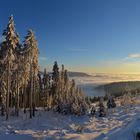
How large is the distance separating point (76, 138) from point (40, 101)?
221 ft

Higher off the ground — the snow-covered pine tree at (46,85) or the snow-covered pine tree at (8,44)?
the snow-covered pine tree at (8,44)

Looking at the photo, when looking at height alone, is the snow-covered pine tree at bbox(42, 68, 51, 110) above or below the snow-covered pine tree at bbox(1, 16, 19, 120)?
below

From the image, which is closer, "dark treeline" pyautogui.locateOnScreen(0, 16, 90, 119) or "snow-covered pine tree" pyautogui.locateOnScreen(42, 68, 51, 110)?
"dark treeline" pyautogui.locateOnScreen(0, 16, 90, 119)

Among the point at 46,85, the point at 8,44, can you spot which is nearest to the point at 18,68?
the point at 8,44

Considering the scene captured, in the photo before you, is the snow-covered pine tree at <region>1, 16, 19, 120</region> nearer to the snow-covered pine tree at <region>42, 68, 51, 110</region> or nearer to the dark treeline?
the dark treeline

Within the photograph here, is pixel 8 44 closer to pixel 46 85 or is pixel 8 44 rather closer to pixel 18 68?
pixel 18 68

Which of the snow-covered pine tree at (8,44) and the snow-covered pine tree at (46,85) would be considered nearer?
the snow-covered pine tree at (8,44)

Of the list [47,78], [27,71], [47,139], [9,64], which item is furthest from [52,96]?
[47,139]

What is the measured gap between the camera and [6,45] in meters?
41.0

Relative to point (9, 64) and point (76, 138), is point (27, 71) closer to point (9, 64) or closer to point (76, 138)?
point (9, 64)

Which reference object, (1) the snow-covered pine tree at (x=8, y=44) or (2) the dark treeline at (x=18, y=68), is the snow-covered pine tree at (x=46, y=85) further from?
(1) the snow-covered pine tree at (x=8, y=44)

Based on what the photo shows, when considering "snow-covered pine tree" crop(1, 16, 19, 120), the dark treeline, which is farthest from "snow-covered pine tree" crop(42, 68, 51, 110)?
"snow-covered pine tree" crop(1, 16, 19, 120)

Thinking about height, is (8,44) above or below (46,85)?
above

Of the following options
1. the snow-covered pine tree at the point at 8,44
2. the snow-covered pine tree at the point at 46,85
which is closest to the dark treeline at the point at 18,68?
the snow-covered pine tree at the point at 8,44
